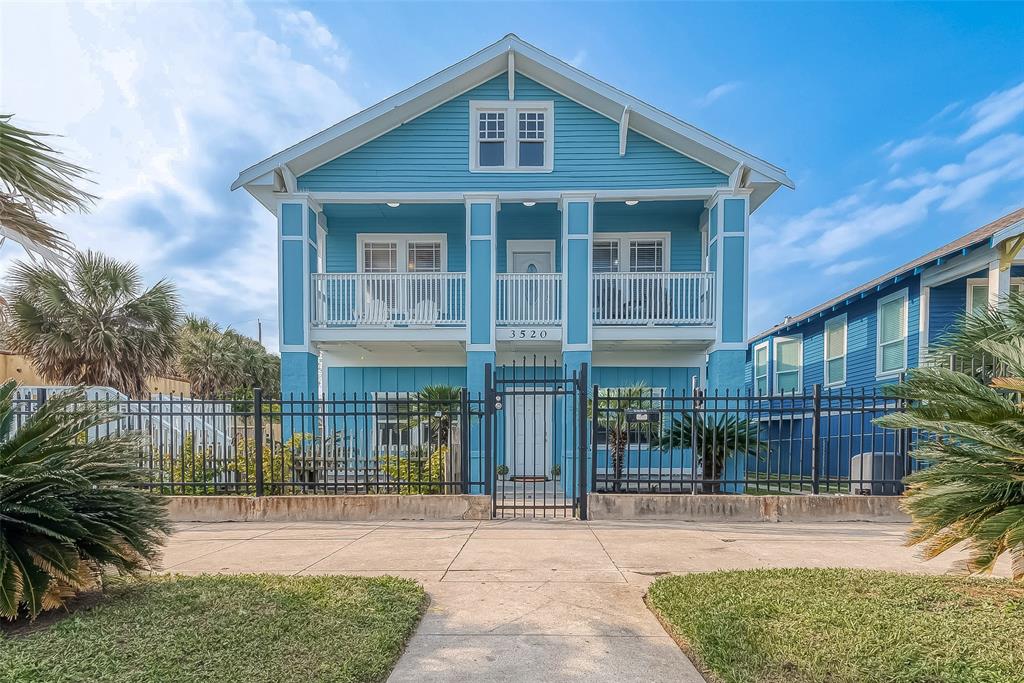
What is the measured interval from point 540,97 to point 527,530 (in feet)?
31.4

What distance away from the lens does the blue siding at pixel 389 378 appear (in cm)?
1367

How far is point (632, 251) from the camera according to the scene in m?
13.6

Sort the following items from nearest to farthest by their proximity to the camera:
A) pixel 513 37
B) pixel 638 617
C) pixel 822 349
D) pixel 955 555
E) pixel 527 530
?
pixel 638 617, pixel 955 555, pixel 527 530, pixel 513 37, pixel 822 349

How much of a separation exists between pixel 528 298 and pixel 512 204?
7.62 ft

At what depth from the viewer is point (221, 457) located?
29.5 feet

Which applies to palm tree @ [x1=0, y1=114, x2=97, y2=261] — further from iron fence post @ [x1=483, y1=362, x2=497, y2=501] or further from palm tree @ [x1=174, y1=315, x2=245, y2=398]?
palm tree @ [x1=174, y1=315, x2=245, y2=398]

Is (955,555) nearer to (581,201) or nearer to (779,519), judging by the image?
(779,519)

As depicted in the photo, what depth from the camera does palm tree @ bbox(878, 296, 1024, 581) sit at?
3949 mm

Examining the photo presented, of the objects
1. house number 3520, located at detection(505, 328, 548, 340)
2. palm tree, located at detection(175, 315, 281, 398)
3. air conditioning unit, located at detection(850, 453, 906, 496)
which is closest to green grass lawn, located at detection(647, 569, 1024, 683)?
air conditioning unit, located at detection(850, 453, 906, 496)

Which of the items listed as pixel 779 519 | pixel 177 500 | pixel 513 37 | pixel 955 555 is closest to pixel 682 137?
pixel 513 37

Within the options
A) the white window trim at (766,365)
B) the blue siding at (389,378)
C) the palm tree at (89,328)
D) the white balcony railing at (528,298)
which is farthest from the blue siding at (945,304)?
the palm tree at (89,328)

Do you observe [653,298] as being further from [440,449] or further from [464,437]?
[440,449]

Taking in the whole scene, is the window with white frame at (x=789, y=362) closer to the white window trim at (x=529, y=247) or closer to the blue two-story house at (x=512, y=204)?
the blue two-story house at (x=512, y=204)

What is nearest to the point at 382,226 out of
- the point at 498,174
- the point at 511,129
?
the point at 498,174
